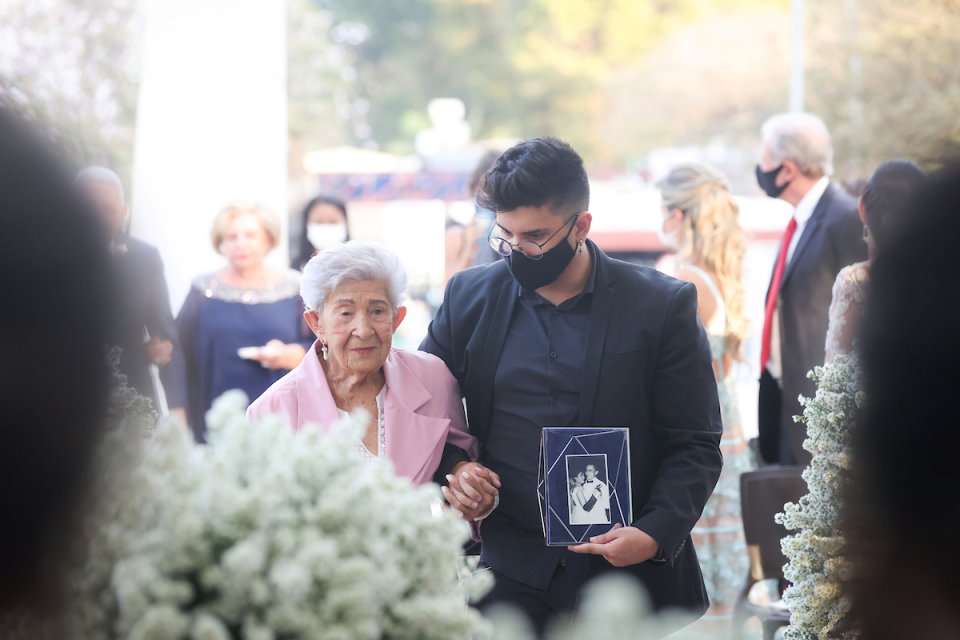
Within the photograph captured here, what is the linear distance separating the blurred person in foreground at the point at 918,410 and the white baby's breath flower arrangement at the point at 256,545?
644 millimetres

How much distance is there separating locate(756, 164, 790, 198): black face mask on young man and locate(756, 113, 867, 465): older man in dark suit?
0.07 m

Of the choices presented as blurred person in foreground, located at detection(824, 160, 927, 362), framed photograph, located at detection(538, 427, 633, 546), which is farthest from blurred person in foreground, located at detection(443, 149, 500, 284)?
framed photograph, located at detection(538, 427, 633, 546)

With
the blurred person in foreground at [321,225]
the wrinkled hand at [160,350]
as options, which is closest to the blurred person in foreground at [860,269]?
the wrinkled hand at [160,350]

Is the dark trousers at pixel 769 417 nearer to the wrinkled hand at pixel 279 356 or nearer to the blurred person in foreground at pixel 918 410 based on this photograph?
the wrinkled hand at pixel 279 356

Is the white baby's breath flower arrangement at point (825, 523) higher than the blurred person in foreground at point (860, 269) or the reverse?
the reverse

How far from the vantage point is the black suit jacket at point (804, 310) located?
6219 millimetres

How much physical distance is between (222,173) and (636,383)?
4.89m

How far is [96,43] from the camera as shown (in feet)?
80.0

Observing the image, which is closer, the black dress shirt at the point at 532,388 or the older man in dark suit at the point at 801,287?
the black dress shirt at the point at 532,388

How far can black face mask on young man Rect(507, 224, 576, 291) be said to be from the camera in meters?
3.76

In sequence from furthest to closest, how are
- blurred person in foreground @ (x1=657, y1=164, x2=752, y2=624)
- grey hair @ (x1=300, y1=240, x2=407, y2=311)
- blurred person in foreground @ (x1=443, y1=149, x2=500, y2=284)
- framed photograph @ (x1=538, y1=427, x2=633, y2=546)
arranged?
blurred person in foreground @ (x1=443, y1=149, x2=500, y2=284), blurred person in foreground @ (x1=657, y1=164, x2=752, y2=624), grey hair @ (x1=300, y1=240, x2=407, y2=311), framed photograph @ (x1=538, y1=427, x2=633, y2=546)

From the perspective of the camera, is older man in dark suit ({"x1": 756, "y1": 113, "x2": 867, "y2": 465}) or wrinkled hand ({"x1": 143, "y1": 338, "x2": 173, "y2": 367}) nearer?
older man in dark suit ({"x1": 756, "y1": 113, "x2": 867, "y2": 465})

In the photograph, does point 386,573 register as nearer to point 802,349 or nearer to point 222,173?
point 802,349

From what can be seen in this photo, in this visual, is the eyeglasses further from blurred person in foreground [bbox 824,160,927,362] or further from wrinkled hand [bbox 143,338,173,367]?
wrinkled hand [bbox 143,338,173,367]
